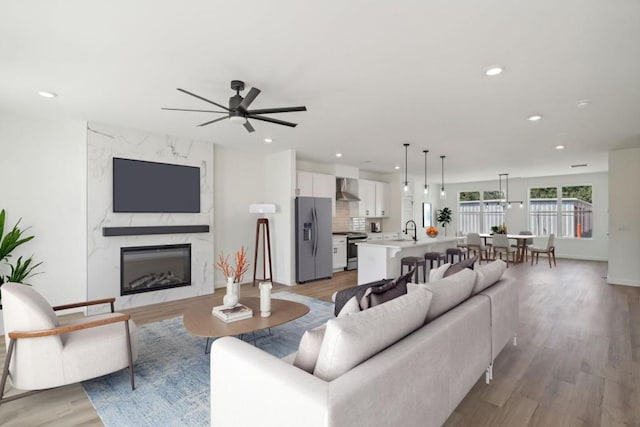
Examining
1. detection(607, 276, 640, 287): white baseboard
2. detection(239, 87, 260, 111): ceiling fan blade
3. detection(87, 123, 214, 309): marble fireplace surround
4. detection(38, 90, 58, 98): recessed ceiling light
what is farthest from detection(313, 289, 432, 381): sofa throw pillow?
detection(607, 276, 640, 287): white baseboard

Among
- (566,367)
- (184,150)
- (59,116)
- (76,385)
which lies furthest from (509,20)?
(59,116)

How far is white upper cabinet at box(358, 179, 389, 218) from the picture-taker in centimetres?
823

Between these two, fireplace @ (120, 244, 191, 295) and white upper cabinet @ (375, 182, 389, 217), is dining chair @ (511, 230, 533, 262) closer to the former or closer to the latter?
white upper cabinet @ (375, 182, 389, 217)

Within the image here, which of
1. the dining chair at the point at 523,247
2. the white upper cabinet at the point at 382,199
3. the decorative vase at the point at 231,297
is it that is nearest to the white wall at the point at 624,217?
the dining chair at the point at 523,247

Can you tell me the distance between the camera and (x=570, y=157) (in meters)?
6.80

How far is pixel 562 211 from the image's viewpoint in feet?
32.6

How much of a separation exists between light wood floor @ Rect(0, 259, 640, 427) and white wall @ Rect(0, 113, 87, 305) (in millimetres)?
994

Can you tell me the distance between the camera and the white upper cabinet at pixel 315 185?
6.60 meters

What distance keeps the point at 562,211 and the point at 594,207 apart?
2.56ft

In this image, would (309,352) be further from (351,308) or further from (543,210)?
(543,210)

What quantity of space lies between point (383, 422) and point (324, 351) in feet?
1.22

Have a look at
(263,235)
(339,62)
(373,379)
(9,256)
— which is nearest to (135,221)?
(9,256)

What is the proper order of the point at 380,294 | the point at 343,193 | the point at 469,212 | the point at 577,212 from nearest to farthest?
the point at 380,294
the point at 343,193
the point at 577,212
the point at 469,212

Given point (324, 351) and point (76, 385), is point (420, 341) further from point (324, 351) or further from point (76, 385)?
point (76, 385)
